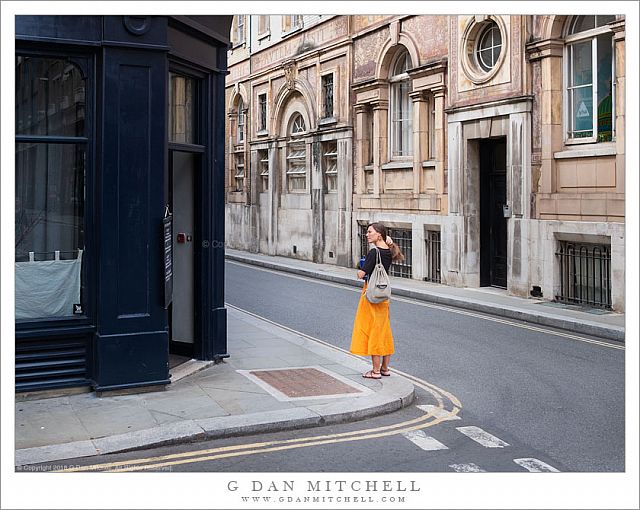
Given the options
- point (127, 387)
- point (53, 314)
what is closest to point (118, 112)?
point (53, 314)

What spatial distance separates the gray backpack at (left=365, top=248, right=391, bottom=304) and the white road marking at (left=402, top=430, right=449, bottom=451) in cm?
194

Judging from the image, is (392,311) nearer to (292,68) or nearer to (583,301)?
(583,301)

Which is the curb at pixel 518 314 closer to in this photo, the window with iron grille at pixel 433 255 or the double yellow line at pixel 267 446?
the window with iron grille at pixel 433 255

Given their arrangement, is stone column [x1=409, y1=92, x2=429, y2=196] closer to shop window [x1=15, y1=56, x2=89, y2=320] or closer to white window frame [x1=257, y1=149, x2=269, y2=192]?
white window frame [x1=257, y1=149, x2=269, y2=192]

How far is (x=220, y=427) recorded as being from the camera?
7.10 meters

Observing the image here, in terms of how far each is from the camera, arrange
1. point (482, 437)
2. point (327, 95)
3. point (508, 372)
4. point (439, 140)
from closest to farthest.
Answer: point (482, 437)
point (508, 372)
point (439, 140)
point (327, 95)

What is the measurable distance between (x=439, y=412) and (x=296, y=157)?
20.8 meters

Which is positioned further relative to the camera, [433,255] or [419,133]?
[419,133]

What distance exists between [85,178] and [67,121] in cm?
61

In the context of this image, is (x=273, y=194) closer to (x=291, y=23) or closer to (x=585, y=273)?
(x=291, y=23)

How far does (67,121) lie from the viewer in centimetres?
837

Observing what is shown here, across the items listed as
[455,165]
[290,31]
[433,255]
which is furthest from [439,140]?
[290,31]

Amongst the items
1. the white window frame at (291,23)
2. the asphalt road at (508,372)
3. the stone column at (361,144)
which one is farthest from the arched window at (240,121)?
the asphalt road at (508,372)

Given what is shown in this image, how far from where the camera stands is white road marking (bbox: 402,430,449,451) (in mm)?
6895
